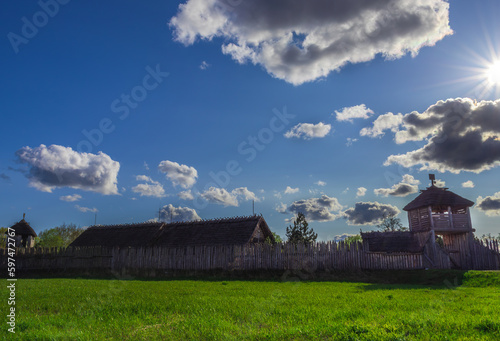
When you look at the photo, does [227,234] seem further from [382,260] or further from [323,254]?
[382,260]

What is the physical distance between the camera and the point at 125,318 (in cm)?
630

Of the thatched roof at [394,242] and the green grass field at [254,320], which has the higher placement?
the thatched roof at [394,242]

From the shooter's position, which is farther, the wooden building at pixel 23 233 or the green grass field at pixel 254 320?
the wooden building at pixel 23 233

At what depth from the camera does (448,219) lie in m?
27.0

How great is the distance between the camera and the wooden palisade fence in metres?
20.0

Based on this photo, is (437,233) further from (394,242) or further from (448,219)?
(394,242)

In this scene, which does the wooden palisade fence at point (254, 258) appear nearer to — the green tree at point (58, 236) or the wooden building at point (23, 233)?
the wooden building at point (23, 233)

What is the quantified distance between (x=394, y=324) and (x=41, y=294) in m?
9.82

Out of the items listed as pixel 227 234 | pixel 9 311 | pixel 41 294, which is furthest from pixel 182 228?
pixel 9 311

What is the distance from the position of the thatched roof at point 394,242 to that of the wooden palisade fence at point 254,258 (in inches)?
147

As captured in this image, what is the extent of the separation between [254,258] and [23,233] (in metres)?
29.7

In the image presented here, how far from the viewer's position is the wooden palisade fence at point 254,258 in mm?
19969

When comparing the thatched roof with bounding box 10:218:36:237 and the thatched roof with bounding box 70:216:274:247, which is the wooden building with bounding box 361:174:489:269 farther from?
the thatched roof with bounding box 10:218:36:237

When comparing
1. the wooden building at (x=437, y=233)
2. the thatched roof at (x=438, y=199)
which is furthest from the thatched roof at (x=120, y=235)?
the thatched roof at (x=438, y=199)
